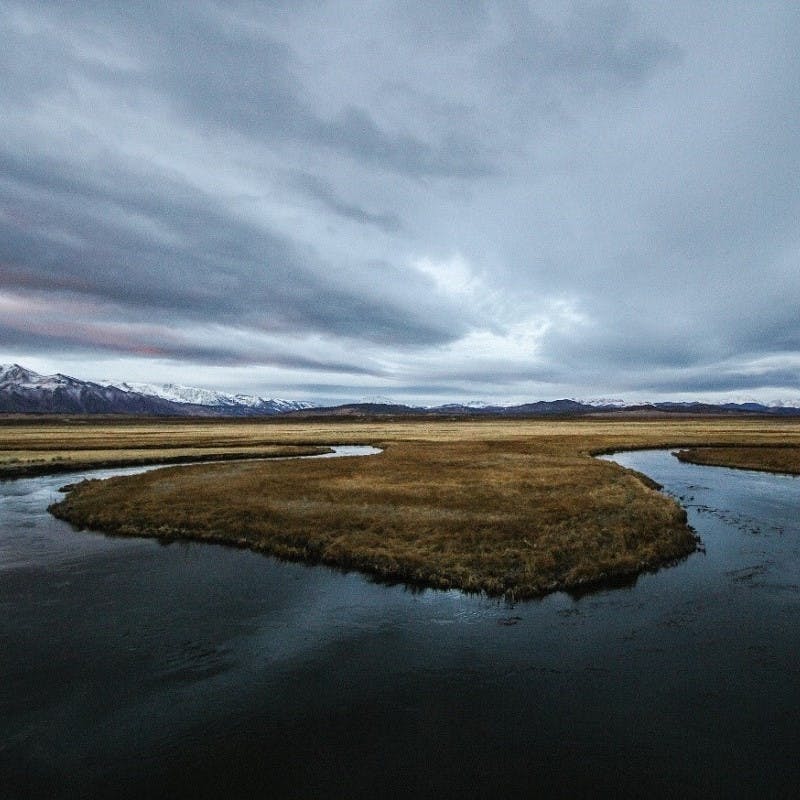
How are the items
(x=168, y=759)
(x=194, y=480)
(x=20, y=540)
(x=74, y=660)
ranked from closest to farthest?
(x=168, y=759)
(x=74, y=660)
(x=20, y=540)
(x=194, y=480)

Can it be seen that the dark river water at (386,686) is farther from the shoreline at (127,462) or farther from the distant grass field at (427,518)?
the shoreline at (127,462)

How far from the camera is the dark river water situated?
10.2 m

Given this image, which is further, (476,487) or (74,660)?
(476,487)

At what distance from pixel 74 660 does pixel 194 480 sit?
29801 mm

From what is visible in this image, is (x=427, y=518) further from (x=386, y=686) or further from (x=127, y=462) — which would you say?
(x=127, y=462)

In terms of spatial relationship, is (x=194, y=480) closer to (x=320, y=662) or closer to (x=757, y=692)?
(x=320, y=662)

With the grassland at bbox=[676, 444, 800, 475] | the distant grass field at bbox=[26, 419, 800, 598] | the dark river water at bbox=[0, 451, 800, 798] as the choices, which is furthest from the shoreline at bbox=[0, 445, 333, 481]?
the grassland at bbox=[676, 444, 800, 475]

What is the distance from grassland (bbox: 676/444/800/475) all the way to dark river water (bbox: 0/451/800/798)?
135ft

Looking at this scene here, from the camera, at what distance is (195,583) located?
20469mm

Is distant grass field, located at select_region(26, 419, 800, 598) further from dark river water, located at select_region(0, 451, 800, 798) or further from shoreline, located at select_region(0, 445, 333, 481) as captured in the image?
shoreline, located at select_region(0, 445, 333, 481)

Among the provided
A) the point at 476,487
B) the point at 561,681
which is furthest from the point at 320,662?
the point at 476,487

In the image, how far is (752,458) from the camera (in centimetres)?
6244

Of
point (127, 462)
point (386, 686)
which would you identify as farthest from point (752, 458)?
point (127, 462)

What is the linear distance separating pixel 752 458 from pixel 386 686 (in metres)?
67.8
